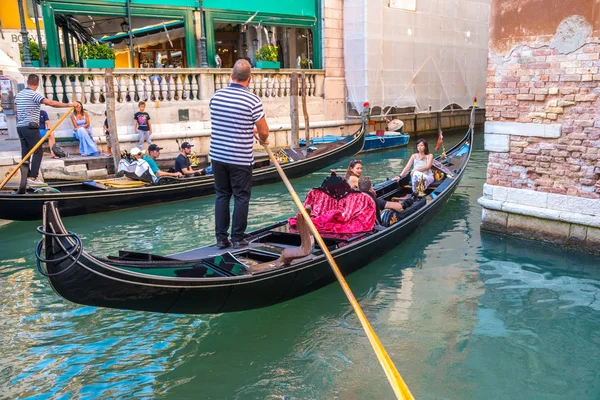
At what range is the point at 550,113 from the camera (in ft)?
12.1

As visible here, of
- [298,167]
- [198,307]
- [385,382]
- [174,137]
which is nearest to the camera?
[385,382]

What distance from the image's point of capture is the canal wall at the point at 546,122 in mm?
3498

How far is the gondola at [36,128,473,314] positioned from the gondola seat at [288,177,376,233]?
75 mm

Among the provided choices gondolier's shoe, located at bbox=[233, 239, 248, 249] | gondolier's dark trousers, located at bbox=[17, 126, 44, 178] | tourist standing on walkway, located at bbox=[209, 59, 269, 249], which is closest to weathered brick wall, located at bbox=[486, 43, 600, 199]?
tourist standing on walkway, located at bbox=[209, 59, 269, 249]

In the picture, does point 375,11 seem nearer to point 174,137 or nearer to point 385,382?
point 174,137

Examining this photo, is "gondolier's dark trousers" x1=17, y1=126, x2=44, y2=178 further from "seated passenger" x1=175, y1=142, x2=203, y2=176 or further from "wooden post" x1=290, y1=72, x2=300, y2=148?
"wooden post" x1=290, y1=72, x2=300, y2=148

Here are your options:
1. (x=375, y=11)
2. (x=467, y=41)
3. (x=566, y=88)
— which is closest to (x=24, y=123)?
(x=566, y=88)

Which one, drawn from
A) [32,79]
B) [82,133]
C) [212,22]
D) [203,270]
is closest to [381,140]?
[212,22]

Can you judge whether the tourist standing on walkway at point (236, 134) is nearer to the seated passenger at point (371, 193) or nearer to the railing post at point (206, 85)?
the seated passenger at point (371, 193)

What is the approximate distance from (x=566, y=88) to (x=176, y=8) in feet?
21.2

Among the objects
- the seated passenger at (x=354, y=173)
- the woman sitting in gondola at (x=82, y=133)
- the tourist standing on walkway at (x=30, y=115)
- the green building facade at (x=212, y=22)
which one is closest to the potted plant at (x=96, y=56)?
the green building facade at (x=212, y=22)

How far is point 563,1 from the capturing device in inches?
138

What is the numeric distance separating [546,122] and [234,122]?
7.18ft

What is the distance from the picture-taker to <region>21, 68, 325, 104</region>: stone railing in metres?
6.96
